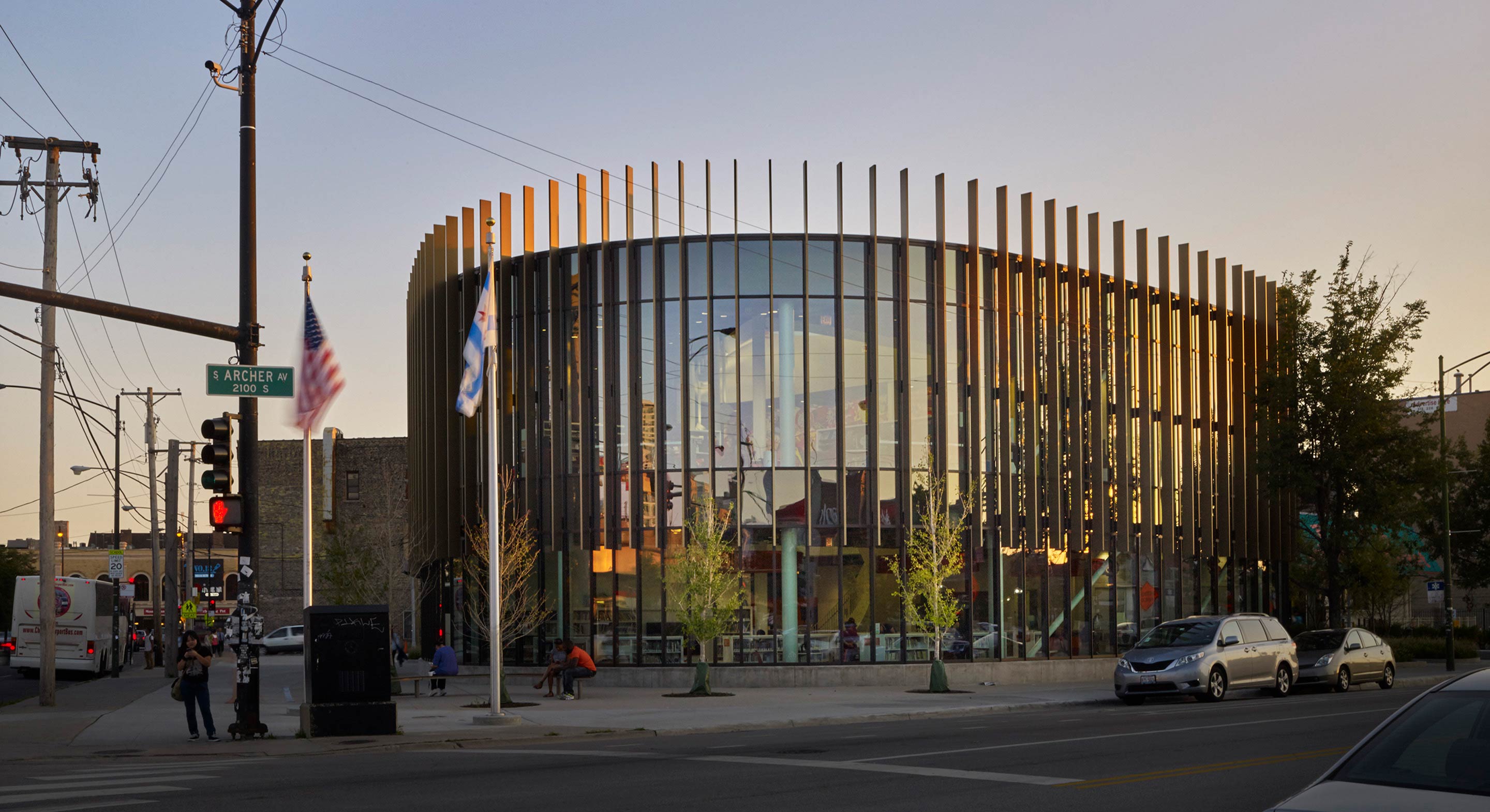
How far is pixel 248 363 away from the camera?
20.2 m

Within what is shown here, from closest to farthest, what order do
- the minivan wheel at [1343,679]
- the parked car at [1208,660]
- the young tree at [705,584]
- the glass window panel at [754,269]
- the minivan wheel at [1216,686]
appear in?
the parked car at [1208,660] → the minivan wheel at [1216,686] → the minivan wheel at [1343,679] → the young tree at [705,584] → the glass window panel at [754,269]

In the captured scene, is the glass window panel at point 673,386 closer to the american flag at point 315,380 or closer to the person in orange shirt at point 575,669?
the person in orange shirt at point 575,669

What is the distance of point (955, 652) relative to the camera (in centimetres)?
3556

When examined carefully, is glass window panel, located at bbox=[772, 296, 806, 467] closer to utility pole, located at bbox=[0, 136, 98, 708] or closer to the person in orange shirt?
the person in orange shirt

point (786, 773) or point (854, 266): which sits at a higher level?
point (854, 266)

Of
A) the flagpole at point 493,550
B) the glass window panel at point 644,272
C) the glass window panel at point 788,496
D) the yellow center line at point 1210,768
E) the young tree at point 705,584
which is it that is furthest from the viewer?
the glass window panel at point 644,272

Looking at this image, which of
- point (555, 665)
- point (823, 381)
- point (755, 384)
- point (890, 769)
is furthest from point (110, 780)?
point (823, 381)

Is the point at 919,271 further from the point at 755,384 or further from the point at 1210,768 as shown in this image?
the point at 1210,768

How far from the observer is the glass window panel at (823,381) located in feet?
114

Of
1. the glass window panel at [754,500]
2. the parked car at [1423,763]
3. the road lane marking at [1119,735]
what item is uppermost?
the glass window panel at [754,500]

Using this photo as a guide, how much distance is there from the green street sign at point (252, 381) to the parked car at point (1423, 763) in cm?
1641

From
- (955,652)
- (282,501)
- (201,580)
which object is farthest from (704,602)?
(201,580)

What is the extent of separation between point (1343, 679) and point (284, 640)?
2144 inches

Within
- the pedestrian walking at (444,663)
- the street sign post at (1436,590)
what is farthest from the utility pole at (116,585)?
the street sign post at (1436,590)
